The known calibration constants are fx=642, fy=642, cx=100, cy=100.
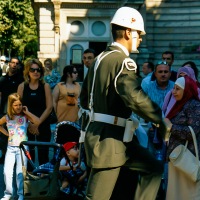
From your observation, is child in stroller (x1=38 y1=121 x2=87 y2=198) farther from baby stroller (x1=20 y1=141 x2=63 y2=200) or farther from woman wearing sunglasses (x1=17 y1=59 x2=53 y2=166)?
woman wearing sunglasses (x1=17 y1=59 x2=53 y2=166)

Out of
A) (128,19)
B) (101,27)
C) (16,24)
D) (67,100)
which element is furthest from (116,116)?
(16,24)

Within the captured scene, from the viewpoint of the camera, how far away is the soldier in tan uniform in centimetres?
585

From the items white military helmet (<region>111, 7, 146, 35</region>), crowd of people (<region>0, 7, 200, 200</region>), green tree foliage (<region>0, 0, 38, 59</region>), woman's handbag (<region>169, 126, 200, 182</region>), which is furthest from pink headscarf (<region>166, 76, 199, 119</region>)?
green tree foliage (<region>0, 0, 38, 59</region>)

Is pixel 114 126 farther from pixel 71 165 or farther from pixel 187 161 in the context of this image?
pixel 71 165

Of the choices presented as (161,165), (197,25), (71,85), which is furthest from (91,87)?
(197,25)

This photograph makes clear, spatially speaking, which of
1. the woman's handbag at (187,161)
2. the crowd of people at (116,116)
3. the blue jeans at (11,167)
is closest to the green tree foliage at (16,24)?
the crowd of people at (116,116)

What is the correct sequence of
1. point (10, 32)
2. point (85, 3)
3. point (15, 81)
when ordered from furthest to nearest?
point (10, 32) < point (85, 3) < point (15, 81)

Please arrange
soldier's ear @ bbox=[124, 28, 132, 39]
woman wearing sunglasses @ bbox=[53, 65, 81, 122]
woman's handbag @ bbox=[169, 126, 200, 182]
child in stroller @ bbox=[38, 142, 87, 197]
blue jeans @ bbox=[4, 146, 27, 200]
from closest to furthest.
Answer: soldier's ear @ bbox=[124, 28, 132, 39]
woman's handbag @ bbox=[169, 126, 200, 182]
child in stroller @ bbox=[38, 142, 87, 197]
blue jeans @ bbox=[4, 146, 27, 200]
woman wearing sunglasses @ bbox=[53, 65, 81, 122]

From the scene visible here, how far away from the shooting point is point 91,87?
19.9ft

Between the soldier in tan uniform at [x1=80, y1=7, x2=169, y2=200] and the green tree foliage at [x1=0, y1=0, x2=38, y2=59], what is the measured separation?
3588 cm

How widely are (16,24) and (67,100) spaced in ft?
113

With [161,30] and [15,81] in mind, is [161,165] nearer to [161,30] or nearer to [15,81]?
[15,81]

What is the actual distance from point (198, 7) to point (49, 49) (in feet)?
23.6

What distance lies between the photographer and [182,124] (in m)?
7.37
